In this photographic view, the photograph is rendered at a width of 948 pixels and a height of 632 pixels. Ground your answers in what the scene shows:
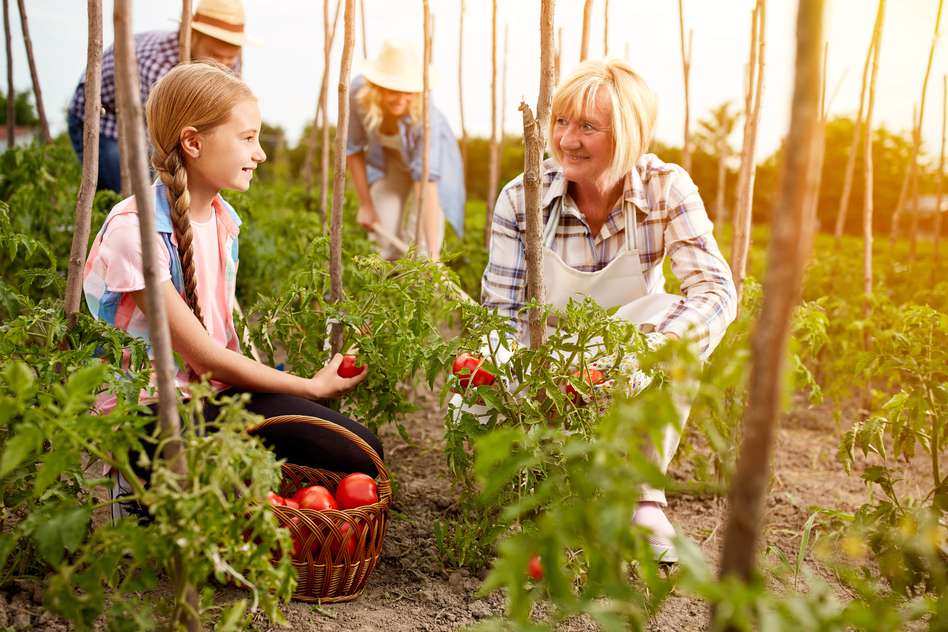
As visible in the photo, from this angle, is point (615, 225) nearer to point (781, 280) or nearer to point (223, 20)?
point (781, 280)

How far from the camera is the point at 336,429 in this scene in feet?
5.64

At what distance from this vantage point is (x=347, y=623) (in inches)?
61.6

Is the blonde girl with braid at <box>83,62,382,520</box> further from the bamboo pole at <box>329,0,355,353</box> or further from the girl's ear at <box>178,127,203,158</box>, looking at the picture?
the bamboo pole at <box>329,0,355,353</box>

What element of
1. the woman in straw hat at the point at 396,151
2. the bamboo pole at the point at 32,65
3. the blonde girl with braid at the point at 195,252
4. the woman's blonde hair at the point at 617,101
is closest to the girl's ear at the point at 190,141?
the blonde girl with braid at the point at 195,252

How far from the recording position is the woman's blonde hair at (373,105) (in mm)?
3701

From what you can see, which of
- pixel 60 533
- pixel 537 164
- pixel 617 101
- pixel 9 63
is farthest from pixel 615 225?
pixel 9 63

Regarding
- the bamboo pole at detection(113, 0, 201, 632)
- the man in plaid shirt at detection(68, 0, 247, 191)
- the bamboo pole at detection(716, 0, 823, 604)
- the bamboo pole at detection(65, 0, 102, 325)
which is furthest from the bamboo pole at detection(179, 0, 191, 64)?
the bamboo pole at detection(716, 0, 823, 604)

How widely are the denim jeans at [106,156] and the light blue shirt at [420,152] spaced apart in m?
1.05

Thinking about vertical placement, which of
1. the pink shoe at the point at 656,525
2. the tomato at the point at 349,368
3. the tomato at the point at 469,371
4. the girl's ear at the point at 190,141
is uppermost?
the girl's ear at the point at 190,141

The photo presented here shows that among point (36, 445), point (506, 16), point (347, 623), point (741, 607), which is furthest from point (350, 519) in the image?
point (506, 16)

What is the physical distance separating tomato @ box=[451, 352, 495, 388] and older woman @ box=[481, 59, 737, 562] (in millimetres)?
332

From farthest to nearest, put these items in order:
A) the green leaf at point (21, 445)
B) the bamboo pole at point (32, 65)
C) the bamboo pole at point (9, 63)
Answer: the bamboo pole at point (9, 63) → the bamboo pole at point (32, 65) → the green leaf at point (21, 445)

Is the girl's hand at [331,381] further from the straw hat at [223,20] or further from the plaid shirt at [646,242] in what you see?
the straw hat at [223,20]

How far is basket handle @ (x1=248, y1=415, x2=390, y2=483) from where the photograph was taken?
165cm
